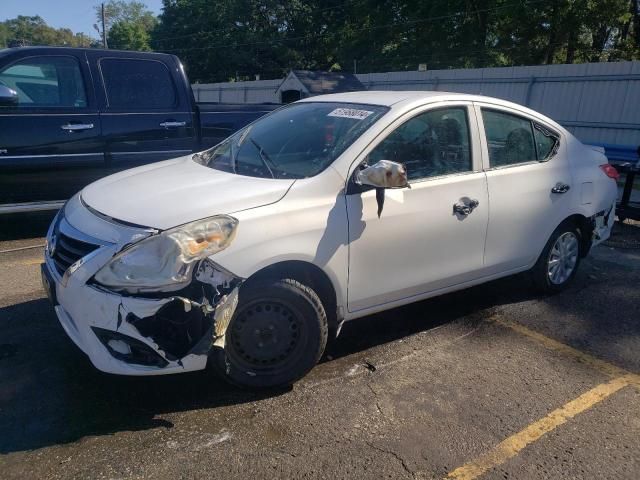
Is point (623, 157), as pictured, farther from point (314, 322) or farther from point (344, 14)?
point (344, 14)

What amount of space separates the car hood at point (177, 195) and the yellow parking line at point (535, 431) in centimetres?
170

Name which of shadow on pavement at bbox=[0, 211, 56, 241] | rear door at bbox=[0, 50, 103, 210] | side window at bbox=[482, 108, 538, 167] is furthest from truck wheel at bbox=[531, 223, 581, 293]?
shadow on pavement at bbox=[0, 211, 56, 241]

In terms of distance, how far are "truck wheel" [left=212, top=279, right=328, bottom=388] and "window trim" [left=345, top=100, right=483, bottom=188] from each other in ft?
2.41

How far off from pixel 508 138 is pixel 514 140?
0.28 feet

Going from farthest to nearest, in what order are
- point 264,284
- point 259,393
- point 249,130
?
point 249,130, point 259,393, point 264,284

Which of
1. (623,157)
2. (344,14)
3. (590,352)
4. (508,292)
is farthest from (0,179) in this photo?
(344,14)

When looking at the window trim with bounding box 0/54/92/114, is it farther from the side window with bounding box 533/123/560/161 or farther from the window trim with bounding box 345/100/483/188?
the side window with bounding box 533/123/560/161

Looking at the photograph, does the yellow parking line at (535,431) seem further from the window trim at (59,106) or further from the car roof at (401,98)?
the window trim at (59,106)

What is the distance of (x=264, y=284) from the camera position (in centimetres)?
302

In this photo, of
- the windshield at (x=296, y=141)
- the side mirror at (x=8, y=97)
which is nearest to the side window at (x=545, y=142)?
the windshield at (x=296, y=141)

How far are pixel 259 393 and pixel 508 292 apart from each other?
278cm

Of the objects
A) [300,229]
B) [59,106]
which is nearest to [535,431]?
[300,229]

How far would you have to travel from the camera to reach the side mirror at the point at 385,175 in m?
3.18

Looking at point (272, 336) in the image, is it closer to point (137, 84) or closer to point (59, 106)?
point (59, 106)
